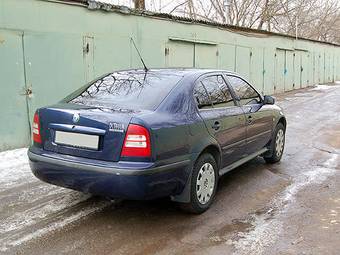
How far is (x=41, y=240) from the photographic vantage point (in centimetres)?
388

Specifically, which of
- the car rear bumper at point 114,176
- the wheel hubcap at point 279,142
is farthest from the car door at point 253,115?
the car rear bumper at point 114,176

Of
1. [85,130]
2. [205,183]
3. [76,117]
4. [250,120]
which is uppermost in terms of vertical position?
[76,117]

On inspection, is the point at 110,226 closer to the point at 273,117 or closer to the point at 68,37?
the point at 273,117

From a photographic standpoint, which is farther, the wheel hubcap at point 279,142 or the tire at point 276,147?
the wheel hubcap at point 279,142

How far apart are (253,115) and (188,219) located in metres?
1.90

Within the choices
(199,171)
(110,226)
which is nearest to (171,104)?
(199,171)

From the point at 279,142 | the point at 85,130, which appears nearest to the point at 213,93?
the point at 85,130

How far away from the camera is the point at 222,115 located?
4.90 meters

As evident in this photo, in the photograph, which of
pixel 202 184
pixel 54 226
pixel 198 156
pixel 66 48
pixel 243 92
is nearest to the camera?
pixel 54 226

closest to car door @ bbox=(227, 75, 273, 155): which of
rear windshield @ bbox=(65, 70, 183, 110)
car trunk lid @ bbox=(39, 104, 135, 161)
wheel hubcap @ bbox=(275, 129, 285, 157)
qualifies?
wheel hubcap @ bbox=(275, 129, 285, 157)

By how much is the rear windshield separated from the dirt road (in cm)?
117

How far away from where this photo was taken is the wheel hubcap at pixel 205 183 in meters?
4.47

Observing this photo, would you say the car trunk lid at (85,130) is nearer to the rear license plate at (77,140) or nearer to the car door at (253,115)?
the rear license plate at (77,140)

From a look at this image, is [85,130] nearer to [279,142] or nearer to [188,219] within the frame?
[188,219]
